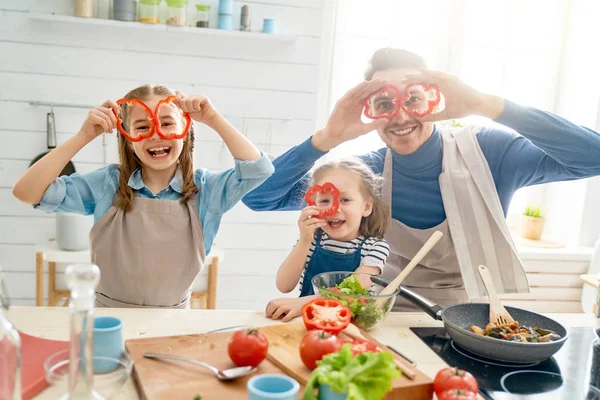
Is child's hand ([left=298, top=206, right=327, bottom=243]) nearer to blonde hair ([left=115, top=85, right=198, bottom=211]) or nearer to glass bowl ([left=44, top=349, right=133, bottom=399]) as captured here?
blonde hair ([left=115, top=85, right=198, bottom=211])

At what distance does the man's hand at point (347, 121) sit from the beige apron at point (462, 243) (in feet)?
0.84

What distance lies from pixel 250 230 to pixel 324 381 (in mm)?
2553

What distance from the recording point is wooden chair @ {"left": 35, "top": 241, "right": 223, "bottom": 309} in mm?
2879

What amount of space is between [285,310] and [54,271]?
2009 mm

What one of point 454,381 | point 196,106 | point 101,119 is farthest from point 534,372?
point 101,119

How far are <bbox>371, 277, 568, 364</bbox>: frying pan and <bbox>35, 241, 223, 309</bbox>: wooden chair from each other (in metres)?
1.69

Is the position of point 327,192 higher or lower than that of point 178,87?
lower

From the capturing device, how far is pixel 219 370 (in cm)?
103

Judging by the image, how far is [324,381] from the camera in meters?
0.84

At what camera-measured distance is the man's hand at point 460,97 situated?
65.6 inches

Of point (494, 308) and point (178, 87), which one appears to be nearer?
point (494, 308)

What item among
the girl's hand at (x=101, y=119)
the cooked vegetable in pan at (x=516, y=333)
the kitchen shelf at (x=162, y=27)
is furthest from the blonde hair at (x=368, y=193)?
the kitchen shelf at (x=162, y=27)

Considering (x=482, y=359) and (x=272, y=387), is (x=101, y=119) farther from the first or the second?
(x=482, y=359)

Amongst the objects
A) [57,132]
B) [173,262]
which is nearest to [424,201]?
[173,262]
